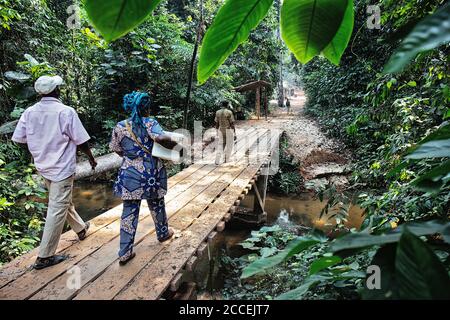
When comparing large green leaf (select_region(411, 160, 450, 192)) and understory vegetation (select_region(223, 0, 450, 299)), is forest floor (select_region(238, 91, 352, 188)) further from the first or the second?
large green leaf (select_region(411, 160, 450, 192))

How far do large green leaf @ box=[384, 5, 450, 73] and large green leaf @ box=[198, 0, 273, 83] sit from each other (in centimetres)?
27

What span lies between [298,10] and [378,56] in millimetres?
11341

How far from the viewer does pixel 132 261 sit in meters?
2.85

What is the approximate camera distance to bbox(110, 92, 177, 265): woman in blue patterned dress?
271 cm

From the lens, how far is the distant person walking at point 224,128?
262 inches

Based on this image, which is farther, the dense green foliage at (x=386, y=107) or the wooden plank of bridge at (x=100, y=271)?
the dense green foliage at (x=386, y=107)

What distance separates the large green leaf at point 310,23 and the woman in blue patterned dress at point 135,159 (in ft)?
7.37

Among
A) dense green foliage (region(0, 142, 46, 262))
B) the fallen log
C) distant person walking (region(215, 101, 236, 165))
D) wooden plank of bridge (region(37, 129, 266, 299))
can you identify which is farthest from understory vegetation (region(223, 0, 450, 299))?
the fallen log

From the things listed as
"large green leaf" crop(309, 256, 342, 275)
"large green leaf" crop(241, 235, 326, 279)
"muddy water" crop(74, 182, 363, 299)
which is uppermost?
"large green leaf" crop(241, 235, 326, 279)

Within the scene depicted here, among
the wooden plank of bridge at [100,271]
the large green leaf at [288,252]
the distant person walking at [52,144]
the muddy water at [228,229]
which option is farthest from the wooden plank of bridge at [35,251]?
the large green leaf at [288,252]

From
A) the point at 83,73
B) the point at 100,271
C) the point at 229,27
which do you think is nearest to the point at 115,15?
the point at 229,27

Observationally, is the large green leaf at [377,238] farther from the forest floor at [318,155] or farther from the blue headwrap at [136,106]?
the forest floor at [318,155]

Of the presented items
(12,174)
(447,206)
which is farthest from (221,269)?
(447,206)
